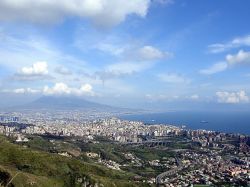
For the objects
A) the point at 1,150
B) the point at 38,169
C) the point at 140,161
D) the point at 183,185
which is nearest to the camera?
the point at 38,169

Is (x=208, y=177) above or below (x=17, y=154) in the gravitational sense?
below

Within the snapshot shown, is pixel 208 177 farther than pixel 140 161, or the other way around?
pixel 140 161

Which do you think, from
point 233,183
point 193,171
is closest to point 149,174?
point 193,171

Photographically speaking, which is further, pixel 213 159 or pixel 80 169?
pixel 213 159

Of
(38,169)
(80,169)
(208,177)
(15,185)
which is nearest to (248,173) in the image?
(208,177)

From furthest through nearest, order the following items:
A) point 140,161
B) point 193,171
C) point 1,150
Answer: point 140,161
point 193,171
point 1,150

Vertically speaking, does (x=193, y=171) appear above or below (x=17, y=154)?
below

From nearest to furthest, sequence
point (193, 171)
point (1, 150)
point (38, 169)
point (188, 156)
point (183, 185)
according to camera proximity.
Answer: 1. point (38, 169)
2. point (1, 150)
3. point (183, 185)
4. point (193, 171)
5. point (188, 156)

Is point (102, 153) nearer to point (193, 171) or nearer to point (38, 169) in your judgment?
point (193, 171)

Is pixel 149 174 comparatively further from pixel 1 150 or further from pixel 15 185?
pixel 15 185
